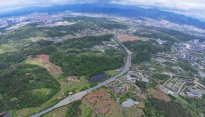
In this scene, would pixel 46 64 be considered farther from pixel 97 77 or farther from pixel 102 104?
pixel 102 104

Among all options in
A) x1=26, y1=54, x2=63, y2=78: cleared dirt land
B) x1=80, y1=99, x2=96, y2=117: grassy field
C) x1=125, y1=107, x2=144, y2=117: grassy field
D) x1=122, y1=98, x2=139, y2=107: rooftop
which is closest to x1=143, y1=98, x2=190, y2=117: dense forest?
x1=125, y1=107, x2=144, y2=117: grassy field

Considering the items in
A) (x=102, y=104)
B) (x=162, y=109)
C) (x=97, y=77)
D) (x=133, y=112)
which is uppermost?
(x=97, y=77)

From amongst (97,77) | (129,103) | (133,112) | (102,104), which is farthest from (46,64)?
(133,112)

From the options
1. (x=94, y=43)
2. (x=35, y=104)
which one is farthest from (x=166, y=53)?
(x=35, y=104)

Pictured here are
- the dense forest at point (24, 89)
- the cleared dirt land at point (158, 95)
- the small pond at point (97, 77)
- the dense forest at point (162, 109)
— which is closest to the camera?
the dense forest at point (162, 109)

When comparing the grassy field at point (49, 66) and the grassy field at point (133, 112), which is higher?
the grassy field at point (49, 66)

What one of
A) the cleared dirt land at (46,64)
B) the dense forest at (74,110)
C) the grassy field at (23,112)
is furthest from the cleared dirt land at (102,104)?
the cleared dirt land at (46,64)

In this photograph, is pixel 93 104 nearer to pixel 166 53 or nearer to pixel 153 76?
pixel 153 76

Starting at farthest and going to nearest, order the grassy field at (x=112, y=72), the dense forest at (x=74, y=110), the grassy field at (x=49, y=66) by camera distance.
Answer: the grassy field at (x=112, y=72), the grassy field at (x=49, y=66), the dense forest at (x=74, y=110)

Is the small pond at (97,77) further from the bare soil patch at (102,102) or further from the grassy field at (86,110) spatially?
the grassy field at (86,110)
